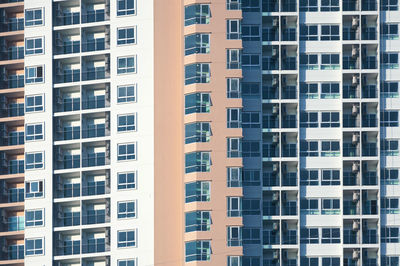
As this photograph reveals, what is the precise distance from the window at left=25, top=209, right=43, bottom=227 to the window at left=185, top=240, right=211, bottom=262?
1762 centimetres

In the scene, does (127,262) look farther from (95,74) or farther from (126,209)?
(95,74)

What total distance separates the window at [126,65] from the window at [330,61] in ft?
64.7

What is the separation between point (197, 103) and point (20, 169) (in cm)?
2340

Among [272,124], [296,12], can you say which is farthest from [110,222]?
[296,12]

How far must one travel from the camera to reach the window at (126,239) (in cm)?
14988

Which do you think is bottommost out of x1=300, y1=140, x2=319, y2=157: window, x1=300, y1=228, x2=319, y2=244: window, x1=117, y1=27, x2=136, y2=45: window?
x1=300, y1=228, x2=319, y2=244: window

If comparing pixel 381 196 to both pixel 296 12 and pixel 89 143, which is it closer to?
pixel 296 12

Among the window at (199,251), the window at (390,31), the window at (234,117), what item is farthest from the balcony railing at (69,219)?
the window at (390,31)

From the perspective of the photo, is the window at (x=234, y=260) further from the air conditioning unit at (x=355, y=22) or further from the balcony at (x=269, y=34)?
the air conditioning unit at (x=355, y=22)

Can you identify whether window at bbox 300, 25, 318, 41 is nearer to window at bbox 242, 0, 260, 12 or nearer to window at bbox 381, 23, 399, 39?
window at bbox 242, 0, 260, 12

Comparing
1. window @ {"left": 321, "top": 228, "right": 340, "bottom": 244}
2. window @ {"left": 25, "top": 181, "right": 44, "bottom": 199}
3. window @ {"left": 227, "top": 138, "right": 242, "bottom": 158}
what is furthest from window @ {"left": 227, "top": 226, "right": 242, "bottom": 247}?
window @ {"left": 25, "top": 181, "right": 44, "bottom": 199}

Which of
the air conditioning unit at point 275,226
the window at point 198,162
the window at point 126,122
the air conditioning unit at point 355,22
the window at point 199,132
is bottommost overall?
the air conditioning unit at point 275,226

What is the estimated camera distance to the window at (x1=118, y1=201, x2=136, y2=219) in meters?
150

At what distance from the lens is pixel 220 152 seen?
14862 centimetres
